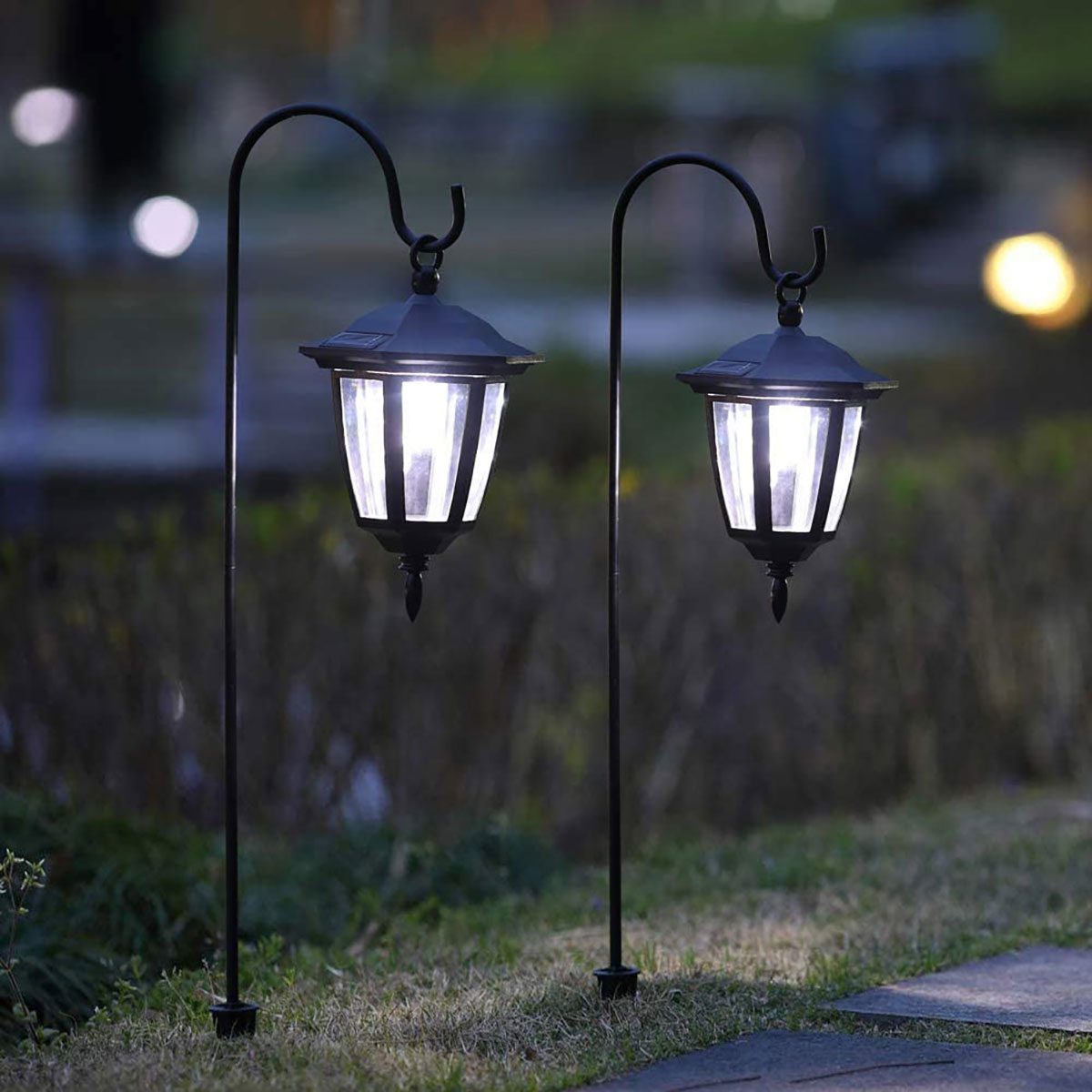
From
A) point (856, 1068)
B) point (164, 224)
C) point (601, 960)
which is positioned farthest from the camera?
point (164, 224)

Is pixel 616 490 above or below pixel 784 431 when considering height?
below

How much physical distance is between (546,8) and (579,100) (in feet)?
27.8

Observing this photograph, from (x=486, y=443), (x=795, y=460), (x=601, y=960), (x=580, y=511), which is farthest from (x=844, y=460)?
(x=580, y=511)

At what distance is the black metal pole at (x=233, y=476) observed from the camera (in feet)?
15.2

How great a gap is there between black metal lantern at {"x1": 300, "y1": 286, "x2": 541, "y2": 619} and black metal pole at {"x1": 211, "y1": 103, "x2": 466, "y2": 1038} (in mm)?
183

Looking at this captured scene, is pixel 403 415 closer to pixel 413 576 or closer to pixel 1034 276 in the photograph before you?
pixel 413 576

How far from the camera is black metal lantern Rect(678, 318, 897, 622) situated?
15.4 feet

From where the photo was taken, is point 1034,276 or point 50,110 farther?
point 50,110

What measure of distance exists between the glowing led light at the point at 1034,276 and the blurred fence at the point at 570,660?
26.0ft

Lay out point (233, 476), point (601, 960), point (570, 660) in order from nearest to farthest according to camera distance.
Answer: point (233, 476) < point (601, 960) < point (570, 660)

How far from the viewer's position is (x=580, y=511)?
778 centimetres

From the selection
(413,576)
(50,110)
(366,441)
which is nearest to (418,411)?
(366,441)

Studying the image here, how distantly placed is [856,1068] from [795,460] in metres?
1.29

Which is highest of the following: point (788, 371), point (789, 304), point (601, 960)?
point (789, 304)
